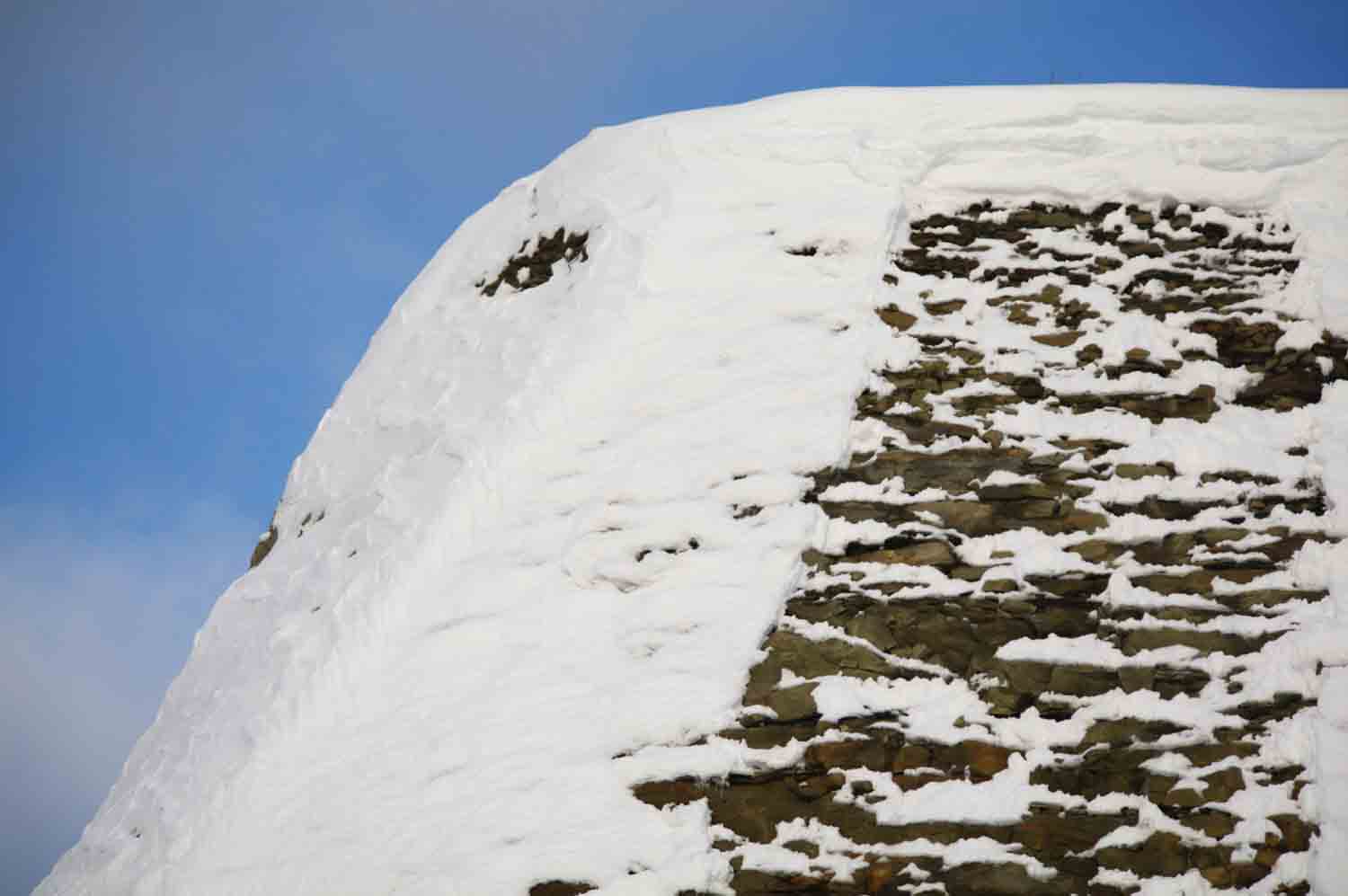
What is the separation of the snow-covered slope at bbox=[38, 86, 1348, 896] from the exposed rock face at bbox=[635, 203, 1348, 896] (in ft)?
0.39

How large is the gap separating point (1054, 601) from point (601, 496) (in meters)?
1.61

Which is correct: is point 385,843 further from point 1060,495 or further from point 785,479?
point 1060,495

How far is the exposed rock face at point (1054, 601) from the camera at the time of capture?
320cm

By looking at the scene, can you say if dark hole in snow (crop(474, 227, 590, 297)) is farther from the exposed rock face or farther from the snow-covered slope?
the exposed rock face

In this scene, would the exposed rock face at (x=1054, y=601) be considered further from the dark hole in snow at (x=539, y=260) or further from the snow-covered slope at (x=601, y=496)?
the dark hole in snow at (x=539, y=260)

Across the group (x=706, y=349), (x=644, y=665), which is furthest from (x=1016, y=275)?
(x=644, y=665)

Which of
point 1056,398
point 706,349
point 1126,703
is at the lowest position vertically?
point 1126,703

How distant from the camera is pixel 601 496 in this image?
4016 millimetres

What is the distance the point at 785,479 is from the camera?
392cm

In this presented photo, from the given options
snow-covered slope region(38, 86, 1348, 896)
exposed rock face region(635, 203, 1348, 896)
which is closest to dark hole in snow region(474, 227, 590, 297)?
snow-covered slope region(38, 86, 1348, 896)

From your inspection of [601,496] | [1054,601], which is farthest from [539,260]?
[1054,601]

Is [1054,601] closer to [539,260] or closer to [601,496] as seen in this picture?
[601,496]

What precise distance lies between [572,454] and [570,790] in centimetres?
134

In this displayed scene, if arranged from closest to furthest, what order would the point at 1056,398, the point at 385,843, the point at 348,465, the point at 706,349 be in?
the point at 385,843 < the point at 1056,398 < the point at 706,349 < the point at 348,465
